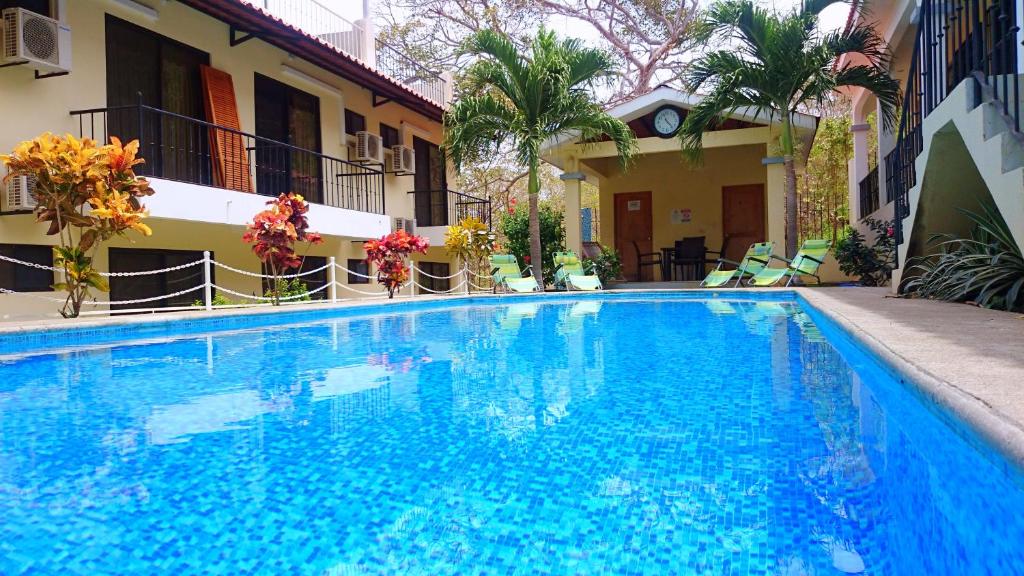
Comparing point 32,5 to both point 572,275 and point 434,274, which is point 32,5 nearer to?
point 572,275

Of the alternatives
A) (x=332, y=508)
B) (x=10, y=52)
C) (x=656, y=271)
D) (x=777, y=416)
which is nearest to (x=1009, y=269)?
(x=777, y=416)

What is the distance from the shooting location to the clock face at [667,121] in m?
16.4

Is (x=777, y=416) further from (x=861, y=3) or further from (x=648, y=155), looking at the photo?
(x=648, y=155)

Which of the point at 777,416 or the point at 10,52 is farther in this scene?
the point at 10,52

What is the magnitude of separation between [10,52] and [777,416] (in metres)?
8.82

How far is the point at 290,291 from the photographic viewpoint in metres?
12.8

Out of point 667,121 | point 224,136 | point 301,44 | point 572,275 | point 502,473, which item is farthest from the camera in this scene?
point 667,121

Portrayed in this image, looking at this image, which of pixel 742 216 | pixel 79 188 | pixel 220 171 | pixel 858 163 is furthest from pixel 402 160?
pixel 858 163

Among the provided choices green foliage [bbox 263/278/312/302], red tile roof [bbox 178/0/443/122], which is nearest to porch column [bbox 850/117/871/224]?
red tile roof [bbox 178/0/443/122]

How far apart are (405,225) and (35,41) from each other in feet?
30.0

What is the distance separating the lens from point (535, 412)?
12.1 feet

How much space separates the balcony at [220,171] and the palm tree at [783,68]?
6826 mm

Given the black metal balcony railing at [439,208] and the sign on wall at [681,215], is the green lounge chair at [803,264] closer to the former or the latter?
the sign on wall at [681,215]

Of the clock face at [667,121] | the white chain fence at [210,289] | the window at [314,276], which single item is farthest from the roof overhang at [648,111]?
the window at [314,276]
